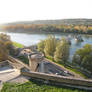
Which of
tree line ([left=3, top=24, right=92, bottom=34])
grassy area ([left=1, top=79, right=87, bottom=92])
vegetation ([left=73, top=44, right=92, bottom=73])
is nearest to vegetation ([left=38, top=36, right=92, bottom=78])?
vegetation ([left=73, top=44, right=92, bottom=73])

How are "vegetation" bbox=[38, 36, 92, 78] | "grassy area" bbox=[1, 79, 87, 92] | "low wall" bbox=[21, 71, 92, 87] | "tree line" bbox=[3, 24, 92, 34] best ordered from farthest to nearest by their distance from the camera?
"tree line" bbox=[3, 24, 92, 34]
"vegetation" bbox=[38, 36, 92, 78]
"low wall" bbox=[21, 71, 92, 87]
"grassy area" bbox=[1, 79, 87, 92]

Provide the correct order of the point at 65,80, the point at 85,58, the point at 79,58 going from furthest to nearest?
the point at 79,58 < the point at 85,58 < the point at 65,80

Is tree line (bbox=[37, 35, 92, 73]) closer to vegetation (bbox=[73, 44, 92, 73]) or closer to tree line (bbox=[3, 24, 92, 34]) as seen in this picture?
vegetation (bbox=[73, 44, 92, 73])

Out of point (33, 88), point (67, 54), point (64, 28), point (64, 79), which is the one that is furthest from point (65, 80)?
point (64, 28)

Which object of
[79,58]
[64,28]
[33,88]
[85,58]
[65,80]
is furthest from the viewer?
[64,28]

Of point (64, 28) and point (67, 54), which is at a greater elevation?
point (64, 28)

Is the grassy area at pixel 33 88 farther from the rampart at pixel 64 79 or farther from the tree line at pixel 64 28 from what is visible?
the tree line at pixel 64 28

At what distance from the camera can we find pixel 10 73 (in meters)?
12.2

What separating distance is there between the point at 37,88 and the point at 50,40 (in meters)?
22.8

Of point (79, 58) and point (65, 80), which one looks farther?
point (79, 58)

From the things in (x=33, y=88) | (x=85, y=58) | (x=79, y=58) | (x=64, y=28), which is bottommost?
(x=79, y=58)

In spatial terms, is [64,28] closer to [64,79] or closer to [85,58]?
[85,58]

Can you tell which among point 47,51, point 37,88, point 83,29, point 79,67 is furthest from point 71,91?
point 83,29

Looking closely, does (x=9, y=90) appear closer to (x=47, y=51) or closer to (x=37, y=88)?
(x=37, y=88)
